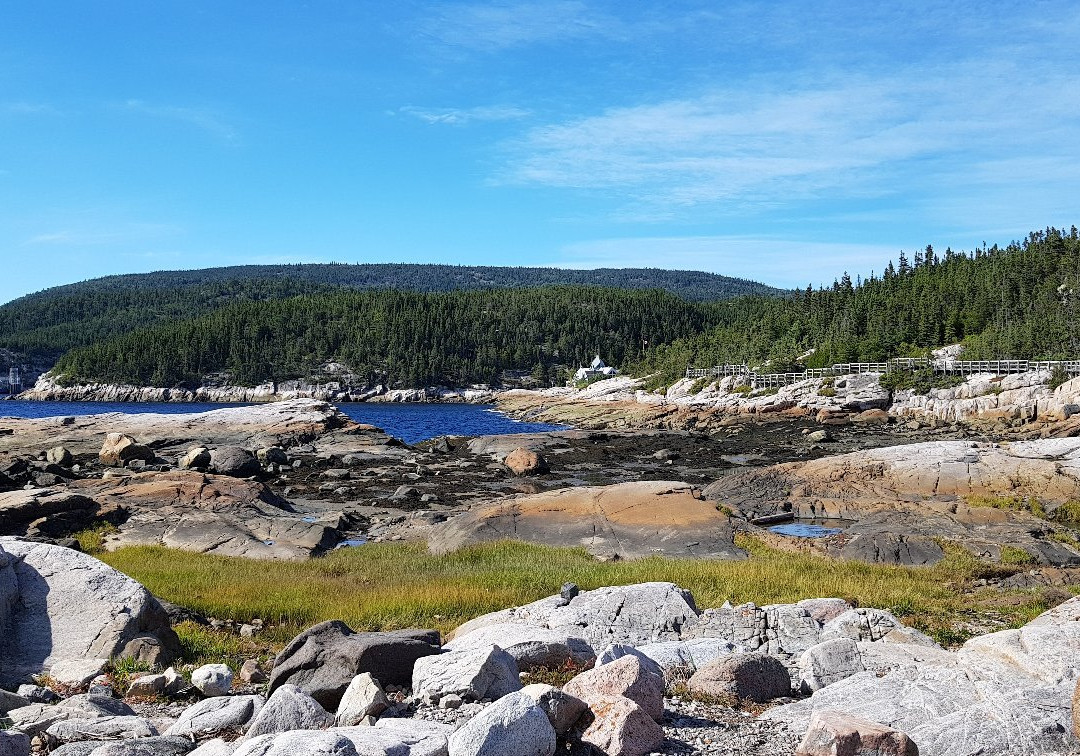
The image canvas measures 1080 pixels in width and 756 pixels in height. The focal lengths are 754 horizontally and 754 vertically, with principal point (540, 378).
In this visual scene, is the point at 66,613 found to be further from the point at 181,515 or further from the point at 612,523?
the point at 612,523

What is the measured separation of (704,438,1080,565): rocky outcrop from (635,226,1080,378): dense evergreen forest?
60.4 m

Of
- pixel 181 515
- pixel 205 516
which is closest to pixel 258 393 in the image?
pixel 181 515

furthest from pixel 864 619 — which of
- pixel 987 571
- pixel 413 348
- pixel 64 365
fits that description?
pixel 64 365

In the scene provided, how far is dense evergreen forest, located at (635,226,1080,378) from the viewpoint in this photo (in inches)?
3775

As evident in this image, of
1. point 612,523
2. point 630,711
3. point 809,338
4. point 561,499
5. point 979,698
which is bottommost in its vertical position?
point 612,523

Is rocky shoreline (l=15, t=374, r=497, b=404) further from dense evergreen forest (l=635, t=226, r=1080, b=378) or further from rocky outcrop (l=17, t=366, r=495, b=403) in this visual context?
dense evergreen forest (l=635, t=226, r=1080, b=378)

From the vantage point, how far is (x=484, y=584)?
18.3 meters

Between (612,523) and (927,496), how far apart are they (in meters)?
15.6

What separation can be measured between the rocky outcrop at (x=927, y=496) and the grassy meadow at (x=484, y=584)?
7.40 ft

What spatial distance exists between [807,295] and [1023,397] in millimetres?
75882

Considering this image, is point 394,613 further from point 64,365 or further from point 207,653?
point 64,365

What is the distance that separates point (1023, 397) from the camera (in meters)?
72.3

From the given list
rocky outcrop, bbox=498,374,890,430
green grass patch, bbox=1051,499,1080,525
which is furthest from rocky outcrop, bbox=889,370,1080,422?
green grass patch, bbox=1051,499,1080,525

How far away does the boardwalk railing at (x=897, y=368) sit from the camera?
80.2 metres
